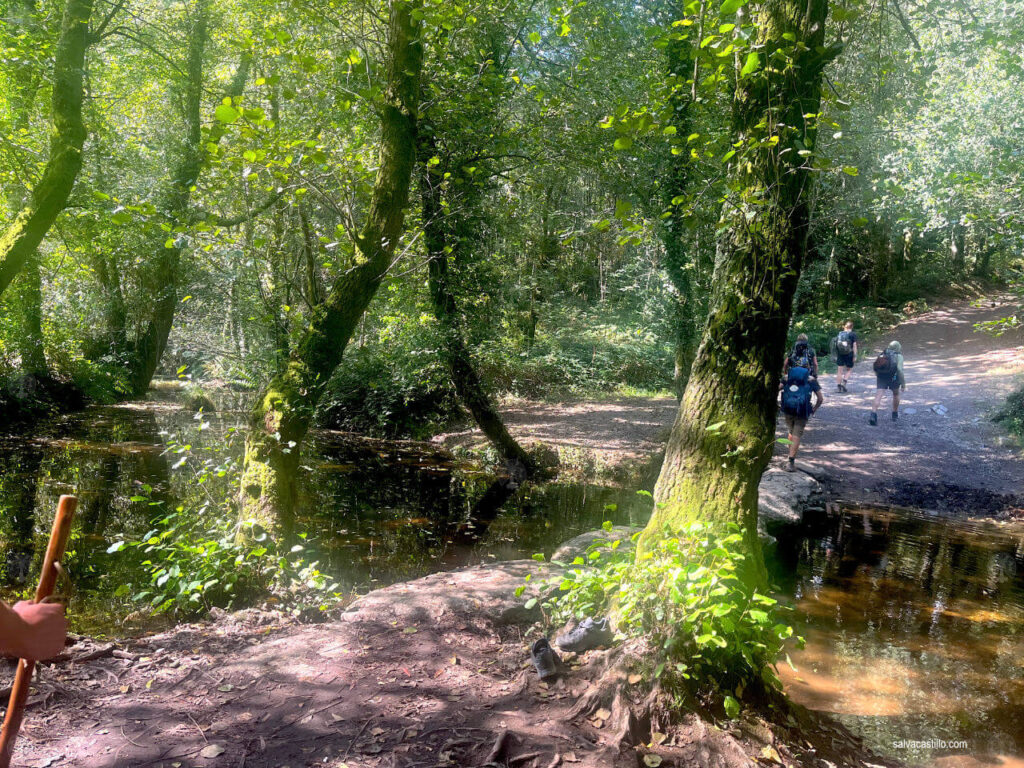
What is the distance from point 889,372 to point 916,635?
9.73 meters

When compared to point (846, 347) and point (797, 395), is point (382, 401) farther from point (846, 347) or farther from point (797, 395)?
point (846, 347)

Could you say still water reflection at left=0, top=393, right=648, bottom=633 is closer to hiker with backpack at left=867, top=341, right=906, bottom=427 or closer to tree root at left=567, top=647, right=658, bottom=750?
tree root at left=567, top=647, right=658, bottom=750

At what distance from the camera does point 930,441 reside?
13680mm

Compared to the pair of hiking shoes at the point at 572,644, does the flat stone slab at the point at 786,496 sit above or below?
below

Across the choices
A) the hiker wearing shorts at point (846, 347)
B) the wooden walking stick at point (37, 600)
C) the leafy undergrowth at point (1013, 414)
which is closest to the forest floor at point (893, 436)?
the leafy undergrowth at point (1013, 414)

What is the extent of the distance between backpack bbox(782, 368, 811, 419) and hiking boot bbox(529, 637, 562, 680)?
8389mm

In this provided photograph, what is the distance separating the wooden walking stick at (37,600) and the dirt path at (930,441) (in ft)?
39.5

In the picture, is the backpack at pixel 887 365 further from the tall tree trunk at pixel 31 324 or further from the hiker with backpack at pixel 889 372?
the tall tree trunk at pixel 31 324

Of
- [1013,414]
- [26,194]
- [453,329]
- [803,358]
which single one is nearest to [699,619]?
[453,329]

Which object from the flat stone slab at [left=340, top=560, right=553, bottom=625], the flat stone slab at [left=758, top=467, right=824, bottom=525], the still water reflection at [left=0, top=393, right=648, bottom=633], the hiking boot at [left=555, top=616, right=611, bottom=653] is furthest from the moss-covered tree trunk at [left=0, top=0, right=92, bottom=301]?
the flat stone slab at [left=758, top=467, right=824, bottom=525]

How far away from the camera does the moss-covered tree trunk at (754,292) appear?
3.92m

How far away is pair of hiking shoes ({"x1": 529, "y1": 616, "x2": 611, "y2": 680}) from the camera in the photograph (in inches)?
148

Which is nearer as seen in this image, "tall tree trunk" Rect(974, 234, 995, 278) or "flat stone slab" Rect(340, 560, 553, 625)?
"flat stone slab" Rect(340, 560, 553, 625)

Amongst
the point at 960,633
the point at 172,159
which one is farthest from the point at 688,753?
the point at 172,159
